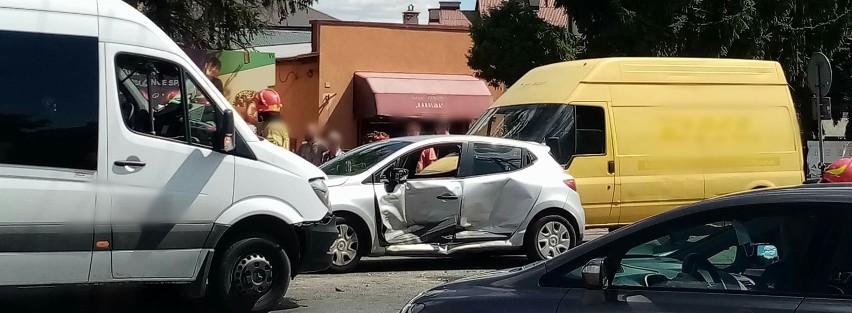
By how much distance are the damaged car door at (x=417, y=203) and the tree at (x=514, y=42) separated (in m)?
11.0

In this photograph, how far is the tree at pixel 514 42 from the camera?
69.5 feet

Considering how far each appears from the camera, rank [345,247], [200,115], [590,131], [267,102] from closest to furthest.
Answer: [200,115]
[345,247]
[590,131]
[267,102]

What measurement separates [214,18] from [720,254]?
1418 cm

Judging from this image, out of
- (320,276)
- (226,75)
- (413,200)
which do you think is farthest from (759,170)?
(226,75)

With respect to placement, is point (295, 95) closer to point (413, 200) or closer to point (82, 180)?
point (413, 200)

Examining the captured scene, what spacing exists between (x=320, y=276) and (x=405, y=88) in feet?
50.7

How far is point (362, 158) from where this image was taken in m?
10.8

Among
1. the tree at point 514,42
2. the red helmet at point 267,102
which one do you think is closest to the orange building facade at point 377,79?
the tree at point 514,42

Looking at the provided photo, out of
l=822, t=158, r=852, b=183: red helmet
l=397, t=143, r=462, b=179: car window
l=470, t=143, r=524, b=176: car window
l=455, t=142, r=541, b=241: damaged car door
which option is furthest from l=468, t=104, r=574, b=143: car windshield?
l=822, t=158, r=852, b=183: red helmet

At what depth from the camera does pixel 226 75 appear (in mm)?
15547

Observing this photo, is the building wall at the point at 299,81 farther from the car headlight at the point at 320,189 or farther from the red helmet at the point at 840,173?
the car headlight at the point at 320,189

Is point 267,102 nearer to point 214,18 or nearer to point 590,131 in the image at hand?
point 590,131

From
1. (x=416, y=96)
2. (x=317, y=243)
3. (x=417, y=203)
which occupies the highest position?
(x=416, y=96)

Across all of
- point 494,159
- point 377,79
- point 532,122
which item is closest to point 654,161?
point 532,122
